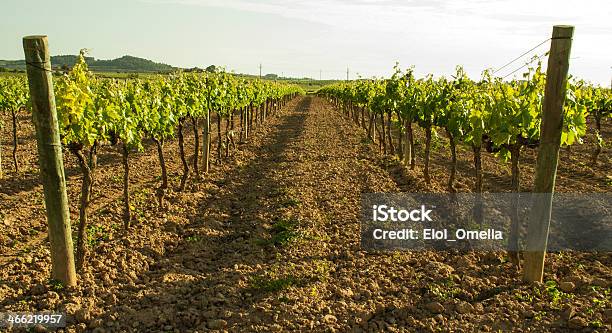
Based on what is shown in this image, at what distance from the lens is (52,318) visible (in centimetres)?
549

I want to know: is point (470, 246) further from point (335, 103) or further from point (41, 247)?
point (335, 103)

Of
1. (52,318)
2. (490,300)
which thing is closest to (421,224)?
(490,300)

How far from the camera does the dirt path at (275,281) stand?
5.64m

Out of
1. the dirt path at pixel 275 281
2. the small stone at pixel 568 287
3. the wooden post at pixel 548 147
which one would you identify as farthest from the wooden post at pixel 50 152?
the small stone at pixel 568 287

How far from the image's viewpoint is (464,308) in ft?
19.2

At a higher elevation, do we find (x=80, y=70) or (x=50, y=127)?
(x=80, y=70)

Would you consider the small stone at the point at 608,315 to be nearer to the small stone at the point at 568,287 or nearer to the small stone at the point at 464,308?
the small stone at the point at 568,287

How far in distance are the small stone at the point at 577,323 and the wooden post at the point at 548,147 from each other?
1.12 meters

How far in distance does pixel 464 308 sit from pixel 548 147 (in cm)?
248

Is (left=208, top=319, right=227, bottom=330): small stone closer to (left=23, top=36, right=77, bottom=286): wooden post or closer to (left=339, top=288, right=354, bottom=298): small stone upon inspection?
(left=339, top=288, right=354, bottom=298): small stone

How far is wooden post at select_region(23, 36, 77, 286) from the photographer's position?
5.58m

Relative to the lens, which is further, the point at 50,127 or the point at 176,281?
the point at 176,281

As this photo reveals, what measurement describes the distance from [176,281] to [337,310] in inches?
101

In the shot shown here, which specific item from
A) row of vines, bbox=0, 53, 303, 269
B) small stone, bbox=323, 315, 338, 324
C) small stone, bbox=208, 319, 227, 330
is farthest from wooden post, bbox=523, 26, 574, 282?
row of vines, bbox=0, 53, 303, 269
